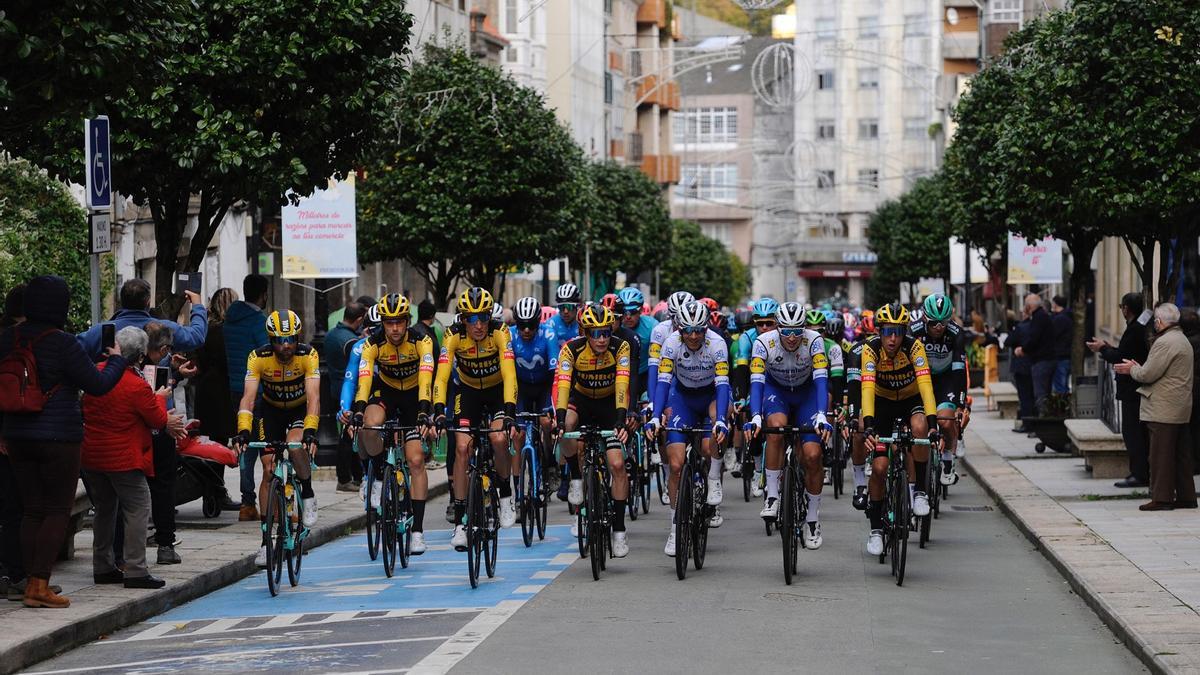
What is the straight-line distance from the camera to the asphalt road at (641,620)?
10539mm

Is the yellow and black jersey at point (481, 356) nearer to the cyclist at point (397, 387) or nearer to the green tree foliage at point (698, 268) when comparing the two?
the cyclist at point (397, 387)

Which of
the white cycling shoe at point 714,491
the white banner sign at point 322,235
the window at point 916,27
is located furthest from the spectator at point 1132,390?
the window at point 916,27

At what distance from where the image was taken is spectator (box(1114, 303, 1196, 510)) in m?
18.3

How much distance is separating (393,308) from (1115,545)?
18.3 feet

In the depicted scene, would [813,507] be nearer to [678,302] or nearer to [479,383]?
[678,302]

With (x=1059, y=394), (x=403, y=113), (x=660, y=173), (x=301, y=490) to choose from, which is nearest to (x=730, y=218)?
(x=660, y=173)

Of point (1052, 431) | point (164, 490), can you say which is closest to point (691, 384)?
point (164, 490)

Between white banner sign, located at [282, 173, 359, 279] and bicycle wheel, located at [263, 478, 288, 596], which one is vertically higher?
white banner sign, located at [282, 173, 359, 279]

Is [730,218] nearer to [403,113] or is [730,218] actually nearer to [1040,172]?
[403,113]

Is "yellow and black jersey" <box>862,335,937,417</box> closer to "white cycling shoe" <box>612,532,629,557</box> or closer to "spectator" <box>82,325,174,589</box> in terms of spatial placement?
"white cycling shoe" <box>612,532,629,557</box>

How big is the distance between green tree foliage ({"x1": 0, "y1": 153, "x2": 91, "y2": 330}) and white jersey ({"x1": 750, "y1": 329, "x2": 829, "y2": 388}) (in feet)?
32.0

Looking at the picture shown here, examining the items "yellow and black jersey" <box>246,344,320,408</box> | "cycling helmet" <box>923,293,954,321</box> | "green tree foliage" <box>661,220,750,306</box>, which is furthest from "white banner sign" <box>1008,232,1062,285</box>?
"green tree foliage" <box>661,220,750,306</box>

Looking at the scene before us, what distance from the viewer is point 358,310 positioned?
21.0 metres

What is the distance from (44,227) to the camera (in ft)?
78.3
